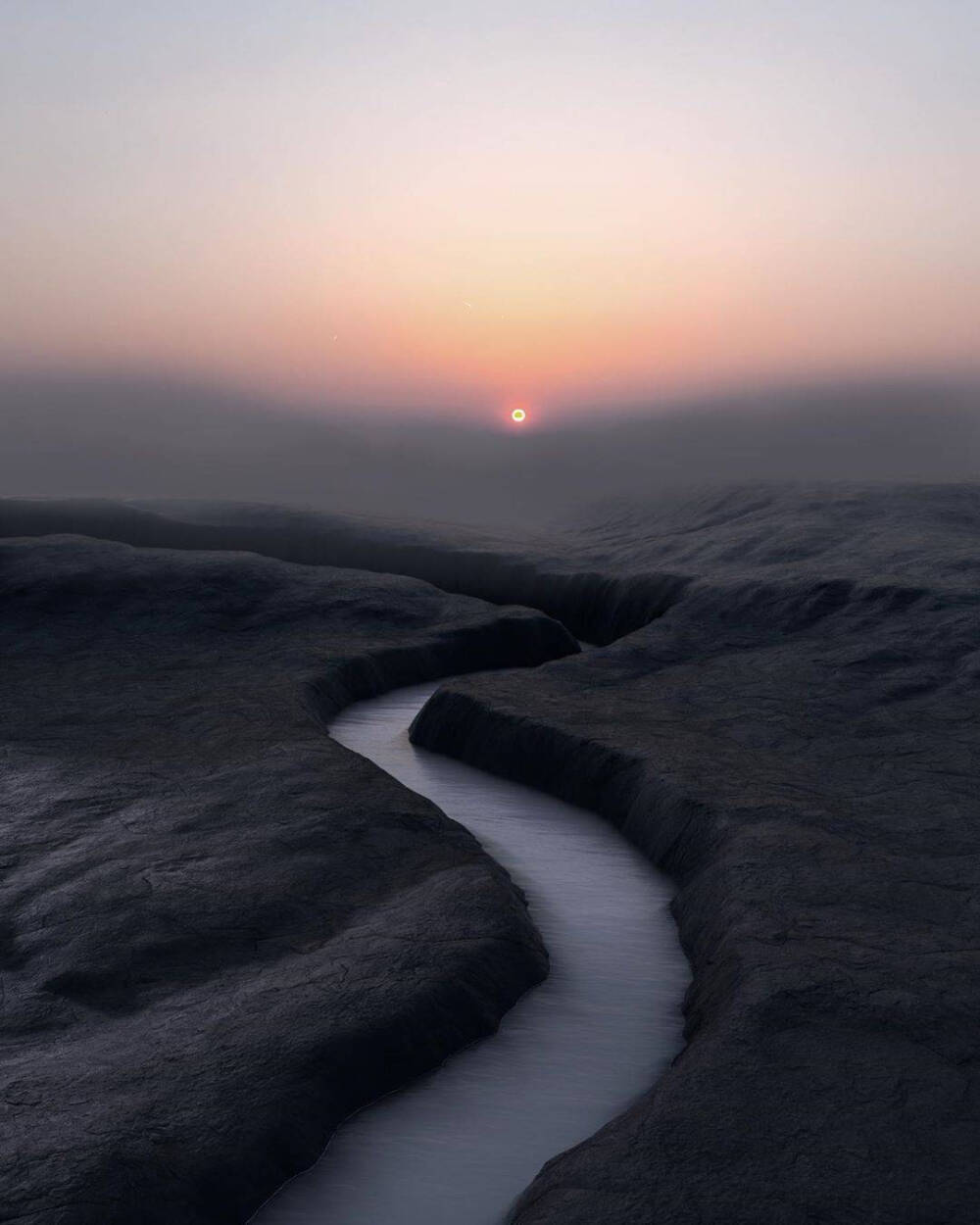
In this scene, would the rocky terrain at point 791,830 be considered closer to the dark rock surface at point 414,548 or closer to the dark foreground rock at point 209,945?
the dark rock surface at point 414,548

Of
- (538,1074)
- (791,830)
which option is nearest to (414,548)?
(791,830)

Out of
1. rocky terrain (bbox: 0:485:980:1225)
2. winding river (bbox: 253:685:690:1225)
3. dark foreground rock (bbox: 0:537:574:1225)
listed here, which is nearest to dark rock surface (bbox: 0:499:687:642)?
rocky terrain (bbox: 0:485:980:1225)

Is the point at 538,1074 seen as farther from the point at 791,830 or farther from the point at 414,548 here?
the point at 414,548

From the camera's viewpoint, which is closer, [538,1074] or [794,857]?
[538,1074]

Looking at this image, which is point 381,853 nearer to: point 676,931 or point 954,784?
point 676,931

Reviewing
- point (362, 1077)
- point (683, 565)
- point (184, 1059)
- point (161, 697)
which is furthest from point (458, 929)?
point (683, 565)

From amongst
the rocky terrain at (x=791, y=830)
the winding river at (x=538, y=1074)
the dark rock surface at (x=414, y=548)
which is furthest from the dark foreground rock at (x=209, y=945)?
the dark rock surface at (x=414, y=548)

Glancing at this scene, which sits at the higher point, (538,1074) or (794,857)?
(794,857)
